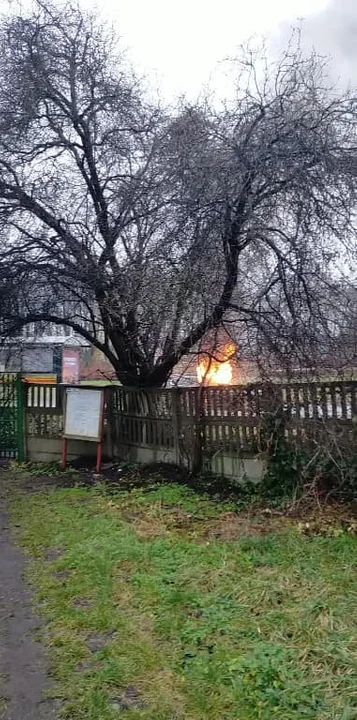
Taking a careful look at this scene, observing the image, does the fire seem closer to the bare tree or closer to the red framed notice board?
the bare tree

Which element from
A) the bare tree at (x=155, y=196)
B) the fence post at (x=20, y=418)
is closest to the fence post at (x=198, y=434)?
the bare tree at (x=155, y=196)

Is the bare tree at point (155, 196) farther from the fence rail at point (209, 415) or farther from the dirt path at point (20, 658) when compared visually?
the dirt path at point (20, 658)

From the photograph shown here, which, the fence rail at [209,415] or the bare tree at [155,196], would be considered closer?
the fence rail at [209,415]

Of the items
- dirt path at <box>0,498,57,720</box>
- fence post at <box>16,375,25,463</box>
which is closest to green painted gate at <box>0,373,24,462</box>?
fence post at <box>16,375,25,463</box>

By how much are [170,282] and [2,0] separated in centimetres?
483

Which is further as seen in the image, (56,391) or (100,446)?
(56,391)

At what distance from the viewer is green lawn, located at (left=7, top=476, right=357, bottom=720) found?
8.26 feet

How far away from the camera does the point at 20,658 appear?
9.77ft

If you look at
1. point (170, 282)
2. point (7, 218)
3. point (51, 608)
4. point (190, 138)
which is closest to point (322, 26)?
point (190, 138)

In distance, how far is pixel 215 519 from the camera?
534cm

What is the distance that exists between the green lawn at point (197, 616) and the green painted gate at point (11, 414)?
4.13 m

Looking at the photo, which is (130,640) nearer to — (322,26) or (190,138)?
(190,138)

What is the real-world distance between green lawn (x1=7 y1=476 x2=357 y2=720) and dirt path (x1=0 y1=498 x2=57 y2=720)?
9 cm

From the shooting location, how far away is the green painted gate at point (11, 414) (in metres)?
9.32
